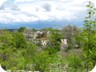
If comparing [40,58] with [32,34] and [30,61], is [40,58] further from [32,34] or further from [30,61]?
[32,34]

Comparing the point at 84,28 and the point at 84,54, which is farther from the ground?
the point at 84,28

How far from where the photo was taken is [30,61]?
5270 millimetres

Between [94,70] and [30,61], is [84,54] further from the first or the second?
[30,61]

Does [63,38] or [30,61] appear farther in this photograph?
[63,38]

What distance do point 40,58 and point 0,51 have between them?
61 centimetres

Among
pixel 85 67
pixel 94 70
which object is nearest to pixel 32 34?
pixel 85 67

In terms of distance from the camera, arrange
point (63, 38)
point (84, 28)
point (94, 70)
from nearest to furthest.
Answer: point (94, 70)
point (84, 28)
point (63, 38)

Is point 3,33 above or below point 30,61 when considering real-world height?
above

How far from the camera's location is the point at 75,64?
4.96m

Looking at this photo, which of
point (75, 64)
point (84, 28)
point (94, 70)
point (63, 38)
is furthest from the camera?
point (63, 38)

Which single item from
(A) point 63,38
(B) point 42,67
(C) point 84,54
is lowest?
(A) point 63,38

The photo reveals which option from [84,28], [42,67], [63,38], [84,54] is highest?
[84,28]

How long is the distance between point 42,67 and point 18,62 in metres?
0.37

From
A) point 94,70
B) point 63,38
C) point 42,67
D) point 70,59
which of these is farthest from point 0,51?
point 63,38
